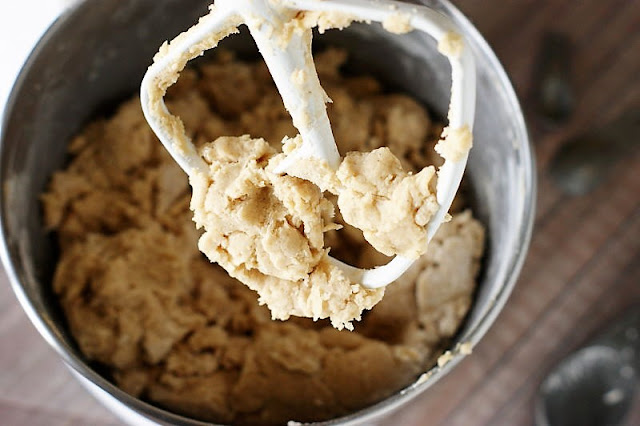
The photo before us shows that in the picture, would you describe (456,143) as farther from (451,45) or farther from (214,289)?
(214,289)

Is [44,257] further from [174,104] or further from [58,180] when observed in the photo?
[174,104]

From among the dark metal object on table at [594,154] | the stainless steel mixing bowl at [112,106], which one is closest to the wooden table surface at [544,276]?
the dark metal object on table at [594,154]

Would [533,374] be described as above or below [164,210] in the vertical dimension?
below

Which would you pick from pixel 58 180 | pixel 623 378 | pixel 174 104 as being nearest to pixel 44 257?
pixel 58 180

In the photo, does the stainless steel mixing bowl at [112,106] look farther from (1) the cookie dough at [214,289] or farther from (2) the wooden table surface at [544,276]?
(2) the wooden table surface at [544,276]

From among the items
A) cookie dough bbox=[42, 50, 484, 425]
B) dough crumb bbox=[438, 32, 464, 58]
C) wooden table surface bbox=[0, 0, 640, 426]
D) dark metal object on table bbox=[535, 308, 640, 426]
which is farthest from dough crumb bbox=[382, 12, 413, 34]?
dark metal object on table bbox=[535, 308, 640, 426]

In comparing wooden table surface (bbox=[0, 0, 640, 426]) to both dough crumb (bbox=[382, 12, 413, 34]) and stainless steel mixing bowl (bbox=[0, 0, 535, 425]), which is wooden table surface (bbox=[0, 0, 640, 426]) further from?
dough crumb (bbox=[382, 12, 413, 34])
